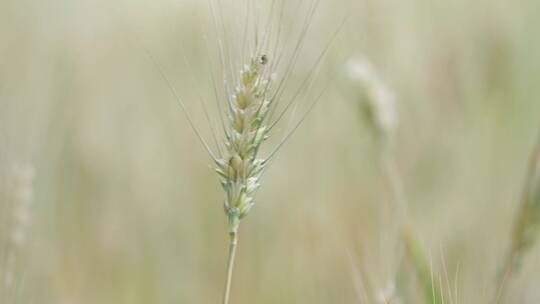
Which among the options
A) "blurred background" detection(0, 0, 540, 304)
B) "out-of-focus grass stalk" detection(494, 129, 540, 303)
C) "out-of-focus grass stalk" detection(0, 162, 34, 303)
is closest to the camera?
"out-of-focus grass stalk" detection(0, 162, 34, 303)

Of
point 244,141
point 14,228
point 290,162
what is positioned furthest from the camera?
point 290,162

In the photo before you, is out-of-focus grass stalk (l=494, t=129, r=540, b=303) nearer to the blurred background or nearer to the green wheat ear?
the blurred background

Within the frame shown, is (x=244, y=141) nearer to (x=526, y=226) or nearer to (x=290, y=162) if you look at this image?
(x=526, y=226)

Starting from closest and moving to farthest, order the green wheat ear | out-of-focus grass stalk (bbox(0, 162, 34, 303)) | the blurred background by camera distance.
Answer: the green wheat ear < out-of-focus grass stalk (bbox(0, 162, 34, 303)) < the blurred background

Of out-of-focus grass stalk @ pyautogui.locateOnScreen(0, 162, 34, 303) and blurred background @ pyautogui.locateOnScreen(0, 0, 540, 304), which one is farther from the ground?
blurred background @ pyautogui.locateOnScreen(0, 0, 540, 304)

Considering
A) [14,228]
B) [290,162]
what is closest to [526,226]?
[14,228]

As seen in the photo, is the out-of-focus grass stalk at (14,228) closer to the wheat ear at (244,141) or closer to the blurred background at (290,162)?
the blurred background at (290,162)

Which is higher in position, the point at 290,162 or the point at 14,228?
the point at 290,162

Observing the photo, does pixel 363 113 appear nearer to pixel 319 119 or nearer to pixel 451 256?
pixel 451 256

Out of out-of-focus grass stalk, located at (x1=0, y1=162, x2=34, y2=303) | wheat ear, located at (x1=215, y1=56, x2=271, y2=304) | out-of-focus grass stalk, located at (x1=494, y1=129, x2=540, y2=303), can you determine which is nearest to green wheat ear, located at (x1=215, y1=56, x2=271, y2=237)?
wheat ear, located at (x1=215, y1=56, x2=271, y2=304)
